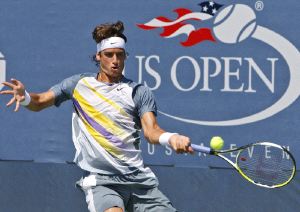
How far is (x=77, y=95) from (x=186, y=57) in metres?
1.70

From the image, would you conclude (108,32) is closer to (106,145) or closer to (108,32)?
(108,32)

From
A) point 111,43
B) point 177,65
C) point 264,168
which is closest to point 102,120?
point 111,43

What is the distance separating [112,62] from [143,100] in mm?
313

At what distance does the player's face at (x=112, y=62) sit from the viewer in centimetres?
527

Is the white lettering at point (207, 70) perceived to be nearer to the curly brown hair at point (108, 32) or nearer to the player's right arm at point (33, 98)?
Result: the curly brown hair at point (108, 32)

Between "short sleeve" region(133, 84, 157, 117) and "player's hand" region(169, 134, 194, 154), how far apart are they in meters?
0.50

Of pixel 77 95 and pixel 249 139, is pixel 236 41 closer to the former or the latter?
pixel 249 139

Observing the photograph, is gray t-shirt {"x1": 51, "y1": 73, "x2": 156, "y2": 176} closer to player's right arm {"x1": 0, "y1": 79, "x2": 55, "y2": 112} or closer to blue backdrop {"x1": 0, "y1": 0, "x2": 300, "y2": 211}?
player's right arm {"x1": 0, "y1": 79, "x2": 55, "y2": 112}

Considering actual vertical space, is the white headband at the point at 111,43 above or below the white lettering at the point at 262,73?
above

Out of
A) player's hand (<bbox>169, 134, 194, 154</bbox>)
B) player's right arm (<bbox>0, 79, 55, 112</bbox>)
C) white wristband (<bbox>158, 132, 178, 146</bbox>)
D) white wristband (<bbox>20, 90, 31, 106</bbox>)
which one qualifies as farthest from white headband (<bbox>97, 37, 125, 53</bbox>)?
player's hand (<bbox>169, 134, 194, 154</bbox>)

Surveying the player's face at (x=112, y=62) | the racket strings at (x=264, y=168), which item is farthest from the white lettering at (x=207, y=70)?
the player's face at (x=112, y=62)

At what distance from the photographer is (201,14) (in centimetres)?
685

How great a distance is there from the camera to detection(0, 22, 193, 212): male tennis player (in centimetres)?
514

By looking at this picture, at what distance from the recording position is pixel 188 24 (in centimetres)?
689
